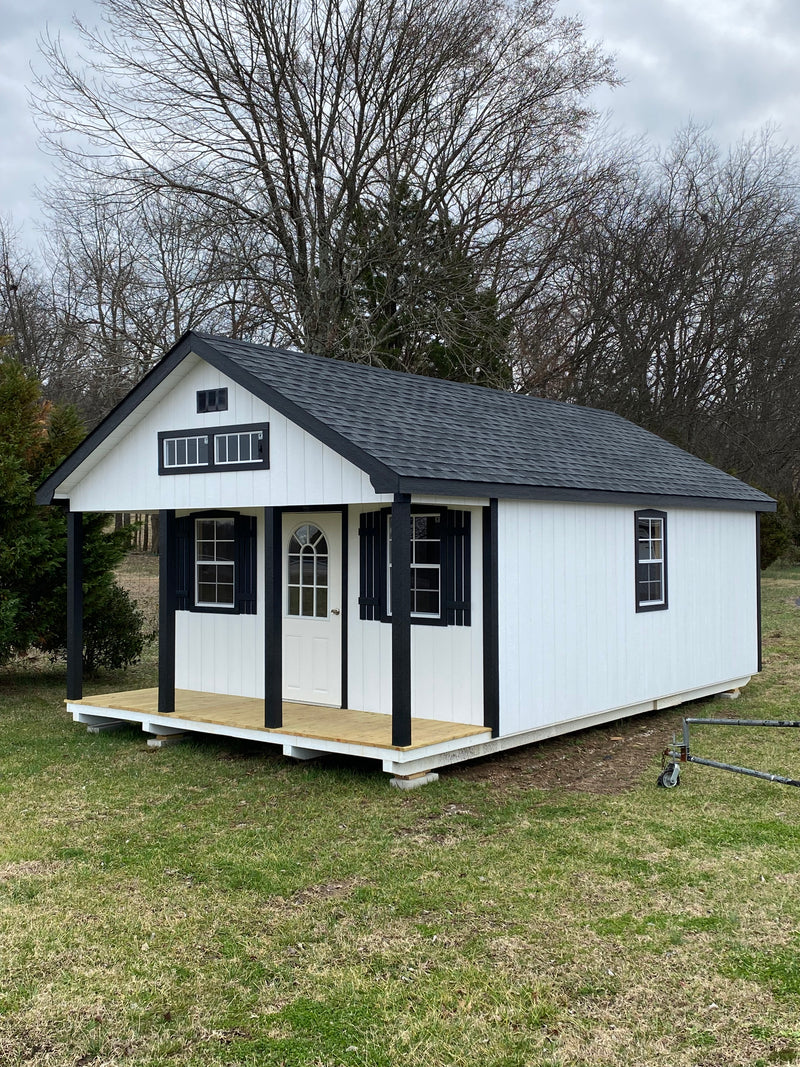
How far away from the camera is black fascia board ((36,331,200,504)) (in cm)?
948

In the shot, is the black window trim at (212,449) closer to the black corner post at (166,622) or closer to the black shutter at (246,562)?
the black corner post at (166,622)

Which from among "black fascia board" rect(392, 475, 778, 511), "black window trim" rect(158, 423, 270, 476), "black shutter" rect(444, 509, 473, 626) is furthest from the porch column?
"black window trim" rect(158, 423, 270, 476)

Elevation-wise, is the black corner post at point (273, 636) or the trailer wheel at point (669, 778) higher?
the black corner post at point (273, 636)

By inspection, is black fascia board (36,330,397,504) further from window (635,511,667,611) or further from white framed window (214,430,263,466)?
window (635,511,667,611)

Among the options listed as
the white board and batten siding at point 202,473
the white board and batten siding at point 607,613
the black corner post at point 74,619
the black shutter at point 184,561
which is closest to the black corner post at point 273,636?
the white board and batten siding at point 202,473

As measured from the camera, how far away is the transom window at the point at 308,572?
10234 mm

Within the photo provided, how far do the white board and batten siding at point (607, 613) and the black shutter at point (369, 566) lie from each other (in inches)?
53.5

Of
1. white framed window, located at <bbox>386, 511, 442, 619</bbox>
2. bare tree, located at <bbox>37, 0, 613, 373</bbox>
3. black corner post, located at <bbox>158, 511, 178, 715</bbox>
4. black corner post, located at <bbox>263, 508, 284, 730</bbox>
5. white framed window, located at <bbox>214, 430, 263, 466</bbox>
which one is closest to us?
black corner post, located at <bbox>263, 508, 284, 730</bbox>

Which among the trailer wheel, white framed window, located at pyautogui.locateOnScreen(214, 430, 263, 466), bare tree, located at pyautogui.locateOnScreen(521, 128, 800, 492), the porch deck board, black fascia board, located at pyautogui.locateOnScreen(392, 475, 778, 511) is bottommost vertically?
the trailer wheel

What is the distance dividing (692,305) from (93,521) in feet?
60.2

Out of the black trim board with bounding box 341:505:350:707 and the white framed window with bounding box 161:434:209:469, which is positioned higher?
the white framed window with bounding box 161:434:209:469

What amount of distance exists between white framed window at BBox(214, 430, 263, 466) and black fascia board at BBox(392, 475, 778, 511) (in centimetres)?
172

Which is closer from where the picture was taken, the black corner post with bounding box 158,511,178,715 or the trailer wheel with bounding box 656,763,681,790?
the trailer wheel with bounding box 656,763,681,790

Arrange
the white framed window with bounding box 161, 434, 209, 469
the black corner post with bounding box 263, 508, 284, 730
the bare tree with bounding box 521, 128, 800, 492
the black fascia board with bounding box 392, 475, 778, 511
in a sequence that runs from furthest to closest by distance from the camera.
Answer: the bare tree with bounding box 521, 128, 800, 492 → the white framed window with bounding box 161, 434, 209, 469 → the black corner post with bounding box 263, 508, 284, 730 → the black fascia board with bounding box 392, 475, 778, 511
